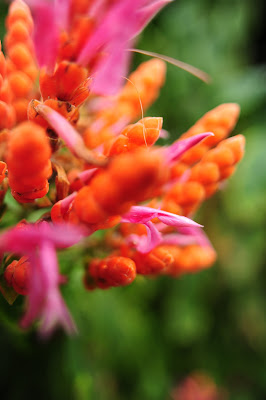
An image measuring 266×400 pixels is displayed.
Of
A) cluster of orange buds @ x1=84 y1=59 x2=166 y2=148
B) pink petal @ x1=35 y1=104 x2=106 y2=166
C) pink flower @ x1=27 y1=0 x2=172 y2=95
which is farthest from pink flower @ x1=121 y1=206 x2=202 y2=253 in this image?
cluster of orange buds @ x1=84 y1=59 x2=166 y2=148

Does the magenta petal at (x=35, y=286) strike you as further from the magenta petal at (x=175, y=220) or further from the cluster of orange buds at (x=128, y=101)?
the cluster of orange buds at (x=128, y=101)

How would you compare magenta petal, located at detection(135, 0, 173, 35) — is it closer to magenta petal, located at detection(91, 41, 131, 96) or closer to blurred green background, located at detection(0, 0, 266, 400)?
magenta petal, located at detection(91, 41, 131, 96)

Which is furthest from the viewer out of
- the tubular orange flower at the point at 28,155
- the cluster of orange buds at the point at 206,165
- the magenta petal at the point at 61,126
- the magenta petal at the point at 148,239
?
the cluster of orange buds at the point at 206,165

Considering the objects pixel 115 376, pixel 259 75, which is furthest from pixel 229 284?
pixel 259 75

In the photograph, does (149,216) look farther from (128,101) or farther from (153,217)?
(128,101)

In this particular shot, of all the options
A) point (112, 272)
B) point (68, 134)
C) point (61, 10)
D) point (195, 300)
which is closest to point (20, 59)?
point (61, 10)

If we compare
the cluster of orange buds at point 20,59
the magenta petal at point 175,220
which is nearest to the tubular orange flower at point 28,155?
the magenta petal at point 175,220

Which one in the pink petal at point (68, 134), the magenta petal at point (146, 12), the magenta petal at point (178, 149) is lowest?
the magenta petal at point (178, 149)
